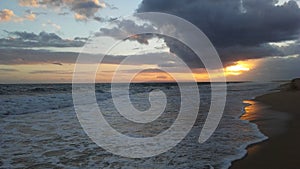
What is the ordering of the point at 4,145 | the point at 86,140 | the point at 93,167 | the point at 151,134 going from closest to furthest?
the point at 93,167, the point at 4,145, the point at 86,140, the point at 151,134

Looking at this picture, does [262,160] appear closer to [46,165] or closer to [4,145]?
[46,165]

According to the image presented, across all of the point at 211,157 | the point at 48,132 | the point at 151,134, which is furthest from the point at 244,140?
the point at 48,132

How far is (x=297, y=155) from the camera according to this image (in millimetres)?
5828

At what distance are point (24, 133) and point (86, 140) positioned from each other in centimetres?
248

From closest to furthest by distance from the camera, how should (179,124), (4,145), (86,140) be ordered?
(4,145)
(86,140)
(179,124)

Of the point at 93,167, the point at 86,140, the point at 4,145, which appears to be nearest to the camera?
the point at 93,167

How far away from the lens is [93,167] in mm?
5469

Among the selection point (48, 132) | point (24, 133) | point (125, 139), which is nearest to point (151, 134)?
point (125, 139)

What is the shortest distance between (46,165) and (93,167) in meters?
1.01

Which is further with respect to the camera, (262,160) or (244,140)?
(244,140)

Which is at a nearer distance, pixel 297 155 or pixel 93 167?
pixel 93 167

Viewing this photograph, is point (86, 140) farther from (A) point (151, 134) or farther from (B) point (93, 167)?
(B) point (93, 167)

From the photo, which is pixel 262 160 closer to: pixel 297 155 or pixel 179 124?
pixel 297 155

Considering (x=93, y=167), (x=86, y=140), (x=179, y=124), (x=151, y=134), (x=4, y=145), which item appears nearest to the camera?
(x=93, y=167)
